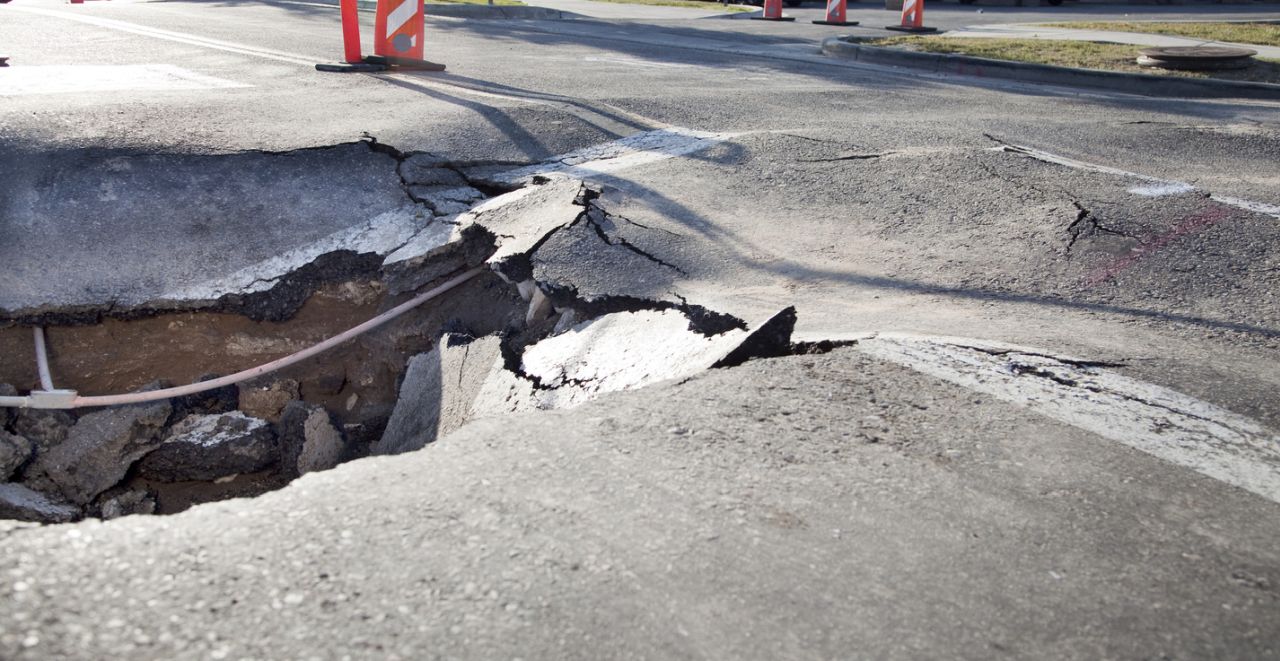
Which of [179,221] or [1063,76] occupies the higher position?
[1063,76]

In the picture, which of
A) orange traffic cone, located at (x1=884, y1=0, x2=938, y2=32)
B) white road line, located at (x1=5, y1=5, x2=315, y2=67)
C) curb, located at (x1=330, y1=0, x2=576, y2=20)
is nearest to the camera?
white road line, located at (x1=5, y1=5, x2=315, y2=67)

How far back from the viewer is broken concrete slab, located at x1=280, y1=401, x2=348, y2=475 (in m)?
4.78

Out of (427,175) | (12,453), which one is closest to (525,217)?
(427,175)

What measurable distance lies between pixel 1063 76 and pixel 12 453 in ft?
31.8

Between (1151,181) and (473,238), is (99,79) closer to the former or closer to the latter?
(473,238)

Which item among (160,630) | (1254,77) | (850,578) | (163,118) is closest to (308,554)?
(160,630)

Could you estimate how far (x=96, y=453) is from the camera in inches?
180

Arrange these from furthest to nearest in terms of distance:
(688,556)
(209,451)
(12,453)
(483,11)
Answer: (483,11)
(209,451)
(12,453)
(688,556)

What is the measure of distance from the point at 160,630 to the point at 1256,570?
8.13 ft

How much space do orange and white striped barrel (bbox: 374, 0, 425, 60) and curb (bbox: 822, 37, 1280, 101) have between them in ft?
18.2

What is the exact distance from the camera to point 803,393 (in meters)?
3.25

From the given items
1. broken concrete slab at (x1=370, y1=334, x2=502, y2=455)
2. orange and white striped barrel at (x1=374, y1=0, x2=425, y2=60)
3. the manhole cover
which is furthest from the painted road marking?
the manhole cover

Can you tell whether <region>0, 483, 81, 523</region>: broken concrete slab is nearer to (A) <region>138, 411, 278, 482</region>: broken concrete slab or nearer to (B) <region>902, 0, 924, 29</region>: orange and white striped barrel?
(A) <region>138, 411, 278, 482</region>: broken concrete slab

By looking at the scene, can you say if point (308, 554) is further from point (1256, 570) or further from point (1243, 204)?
point (1243, 204)
